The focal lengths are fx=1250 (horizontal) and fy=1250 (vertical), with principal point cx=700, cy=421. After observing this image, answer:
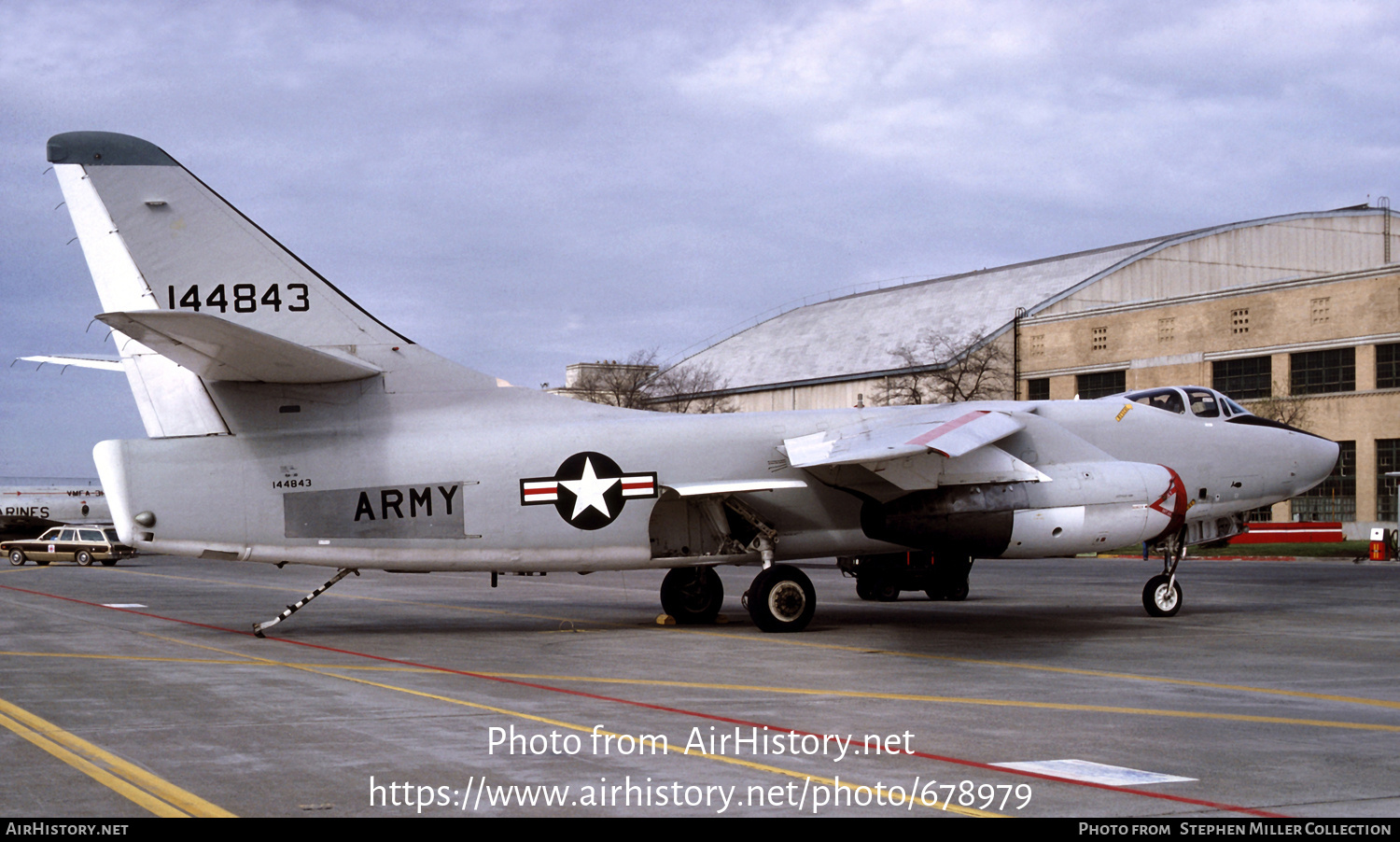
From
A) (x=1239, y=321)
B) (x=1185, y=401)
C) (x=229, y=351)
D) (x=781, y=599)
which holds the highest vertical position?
(x=1239, y=321)

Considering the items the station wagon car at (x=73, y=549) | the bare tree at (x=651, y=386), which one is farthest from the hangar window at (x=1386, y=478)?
the station wagon car at (x=73, y=549)

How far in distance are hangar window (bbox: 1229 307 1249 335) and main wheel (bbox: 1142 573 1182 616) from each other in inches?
1829

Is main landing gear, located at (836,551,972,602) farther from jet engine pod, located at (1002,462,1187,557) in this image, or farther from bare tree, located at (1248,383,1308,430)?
bare tree, located at (1248,383,1308,430)

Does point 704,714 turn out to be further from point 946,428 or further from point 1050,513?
point 1050,513

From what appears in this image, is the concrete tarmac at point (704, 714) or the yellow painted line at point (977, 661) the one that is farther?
the yellow painted line at point (977, 661)

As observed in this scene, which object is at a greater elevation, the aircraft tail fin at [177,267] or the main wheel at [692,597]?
the aircraft tail fin at [177,267]

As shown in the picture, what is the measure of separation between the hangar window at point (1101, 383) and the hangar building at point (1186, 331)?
84 millimetres

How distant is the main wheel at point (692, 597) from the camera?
2053 centimetres

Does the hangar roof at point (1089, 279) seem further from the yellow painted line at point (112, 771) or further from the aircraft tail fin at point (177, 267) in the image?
the yellow painted line at point (112, 771)

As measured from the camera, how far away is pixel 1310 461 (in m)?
20.7

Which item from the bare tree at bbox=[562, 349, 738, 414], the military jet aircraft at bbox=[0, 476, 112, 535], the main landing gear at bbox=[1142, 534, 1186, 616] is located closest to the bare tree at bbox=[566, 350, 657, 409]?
the bare tree at bbox=[562, 349, 738, 414]

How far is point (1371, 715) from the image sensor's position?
10.9m

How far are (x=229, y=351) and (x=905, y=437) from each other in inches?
343

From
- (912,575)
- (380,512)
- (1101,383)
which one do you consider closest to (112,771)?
(380,512)
